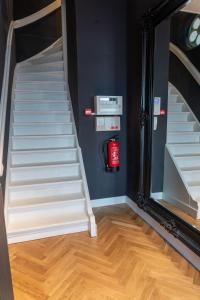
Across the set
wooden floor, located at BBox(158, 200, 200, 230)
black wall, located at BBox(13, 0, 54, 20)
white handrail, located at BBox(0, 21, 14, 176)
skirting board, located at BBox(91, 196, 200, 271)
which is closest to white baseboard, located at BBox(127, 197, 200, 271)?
skirting board, located at BBox(91, 196, 200, 271)

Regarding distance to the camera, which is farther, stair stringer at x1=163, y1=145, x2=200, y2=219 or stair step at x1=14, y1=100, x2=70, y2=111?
stair step at x1=14, y1=100, x2=70, y2=111

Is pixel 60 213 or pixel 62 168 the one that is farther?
pixel 62 168

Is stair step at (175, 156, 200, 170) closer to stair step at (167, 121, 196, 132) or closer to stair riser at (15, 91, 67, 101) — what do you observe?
stair step at (167, 121, 196, 132)

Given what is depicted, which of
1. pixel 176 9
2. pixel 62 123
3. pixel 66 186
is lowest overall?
pixel 66 186

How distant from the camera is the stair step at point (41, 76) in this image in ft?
13.3

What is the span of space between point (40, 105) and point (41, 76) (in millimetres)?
871

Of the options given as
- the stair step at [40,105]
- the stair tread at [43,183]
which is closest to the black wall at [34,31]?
the stair step at [40,105]

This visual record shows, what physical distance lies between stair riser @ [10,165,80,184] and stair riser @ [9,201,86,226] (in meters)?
0.44

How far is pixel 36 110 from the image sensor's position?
3.52 m

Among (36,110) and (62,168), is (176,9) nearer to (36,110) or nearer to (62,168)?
(62,168)

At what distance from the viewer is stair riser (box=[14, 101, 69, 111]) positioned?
3.52 m

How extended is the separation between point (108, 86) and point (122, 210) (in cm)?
178

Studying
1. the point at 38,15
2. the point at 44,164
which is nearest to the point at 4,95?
the point at 44,164

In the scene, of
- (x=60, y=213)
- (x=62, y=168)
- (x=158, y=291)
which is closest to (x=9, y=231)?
(x=60, y=213)
